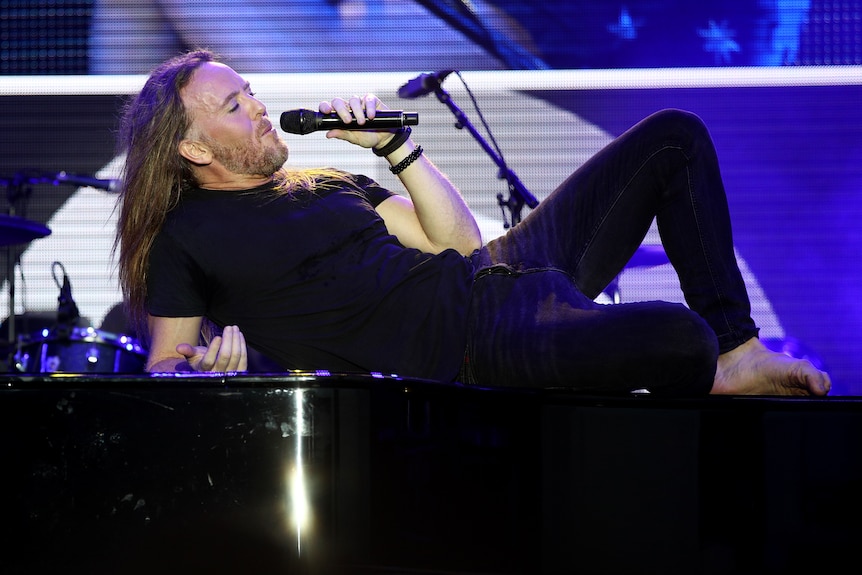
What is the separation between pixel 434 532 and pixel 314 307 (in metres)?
0.64

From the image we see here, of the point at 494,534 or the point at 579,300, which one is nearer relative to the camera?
the point at 494,534

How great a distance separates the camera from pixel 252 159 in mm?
1627

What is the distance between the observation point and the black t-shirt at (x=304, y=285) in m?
1.44

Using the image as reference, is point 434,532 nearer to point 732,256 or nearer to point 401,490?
point 401,490

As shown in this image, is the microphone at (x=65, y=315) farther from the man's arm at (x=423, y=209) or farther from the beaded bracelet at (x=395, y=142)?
the beaded bracelet at (x=395, y=142)

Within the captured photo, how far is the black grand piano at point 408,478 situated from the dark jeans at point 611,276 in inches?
7.7

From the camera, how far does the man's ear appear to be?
1653mm

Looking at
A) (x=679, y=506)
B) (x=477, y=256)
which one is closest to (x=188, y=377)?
(x=679, y=506)

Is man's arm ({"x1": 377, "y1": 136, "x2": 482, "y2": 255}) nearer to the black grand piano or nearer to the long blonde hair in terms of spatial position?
the long blonde hair

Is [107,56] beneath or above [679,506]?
above

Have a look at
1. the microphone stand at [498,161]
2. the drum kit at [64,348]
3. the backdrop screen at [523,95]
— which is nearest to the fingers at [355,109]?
the microphone stand at [498,161]

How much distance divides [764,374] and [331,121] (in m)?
0.84

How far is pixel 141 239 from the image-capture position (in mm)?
1548

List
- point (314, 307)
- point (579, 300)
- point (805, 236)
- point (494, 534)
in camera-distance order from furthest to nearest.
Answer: point (805, 236)
point (314, 307)
point (579, 300)
point (494, 534)
